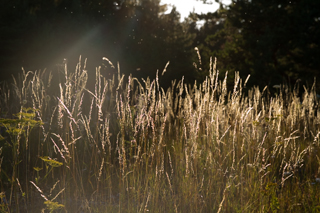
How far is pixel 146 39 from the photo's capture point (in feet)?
38.7

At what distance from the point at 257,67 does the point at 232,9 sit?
3.12 meters

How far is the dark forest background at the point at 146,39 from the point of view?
9883mm

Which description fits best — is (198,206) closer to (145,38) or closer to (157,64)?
(157,64)

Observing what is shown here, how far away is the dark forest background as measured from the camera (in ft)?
32.4

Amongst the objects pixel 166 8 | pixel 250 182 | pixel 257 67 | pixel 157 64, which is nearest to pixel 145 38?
pixel 157 64

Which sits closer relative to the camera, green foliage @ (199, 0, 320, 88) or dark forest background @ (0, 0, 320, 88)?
dark forest background @ (0, 0, 320, 88)

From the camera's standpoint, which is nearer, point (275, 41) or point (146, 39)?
point (275, 41)

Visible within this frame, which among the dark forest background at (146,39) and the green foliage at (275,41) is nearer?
the dark forest background at (146,39)

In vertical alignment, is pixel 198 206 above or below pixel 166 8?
below

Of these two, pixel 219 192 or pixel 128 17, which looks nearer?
pixel 219 192

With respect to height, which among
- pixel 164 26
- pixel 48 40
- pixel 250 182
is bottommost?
pixel 250 182

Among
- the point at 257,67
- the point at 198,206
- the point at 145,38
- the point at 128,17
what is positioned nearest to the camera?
the point at 198,206

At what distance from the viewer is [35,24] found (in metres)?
10.1

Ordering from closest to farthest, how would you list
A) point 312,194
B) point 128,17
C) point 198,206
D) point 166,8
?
point 198,206
point 312,194
point 128,17
point 166,8
